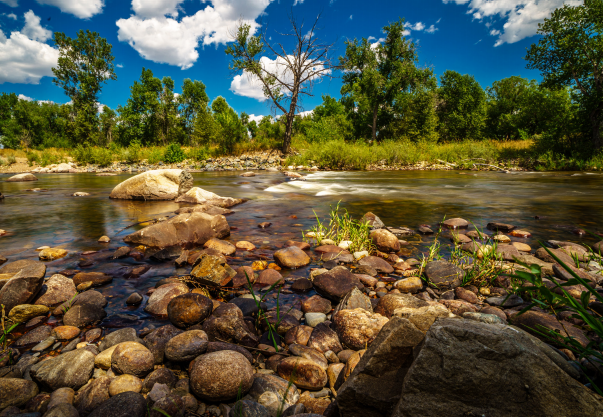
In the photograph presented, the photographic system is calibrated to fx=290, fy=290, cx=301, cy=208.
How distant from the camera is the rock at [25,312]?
2.30 meters

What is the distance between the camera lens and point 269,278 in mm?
3135

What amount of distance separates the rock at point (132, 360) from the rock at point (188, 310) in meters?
0.39

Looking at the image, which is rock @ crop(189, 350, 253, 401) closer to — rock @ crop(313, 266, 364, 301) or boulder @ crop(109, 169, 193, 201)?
rock @ crop(313, 266, 364, 301)

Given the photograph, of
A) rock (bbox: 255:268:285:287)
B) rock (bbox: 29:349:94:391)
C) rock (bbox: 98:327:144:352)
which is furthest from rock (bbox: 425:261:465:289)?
rock (bbox: 29:349:94:391)

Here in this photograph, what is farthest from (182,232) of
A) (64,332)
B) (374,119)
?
(374,119)

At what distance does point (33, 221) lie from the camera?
6051 millimetres

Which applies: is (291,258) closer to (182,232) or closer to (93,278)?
(182,232)

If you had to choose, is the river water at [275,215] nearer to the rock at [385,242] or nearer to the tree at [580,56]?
the rock at [385,242]

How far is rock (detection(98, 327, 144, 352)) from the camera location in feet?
6.65

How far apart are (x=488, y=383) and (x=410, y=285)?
1934mm

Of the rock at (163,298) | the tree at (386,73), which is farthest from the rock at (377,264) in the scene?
the tree at (386,73)

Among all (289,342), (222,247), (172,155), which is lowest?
(289,342)

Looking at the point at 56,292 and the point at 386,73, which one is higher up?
the point at 386,73

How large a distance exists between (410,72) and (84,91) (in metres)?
42.9
